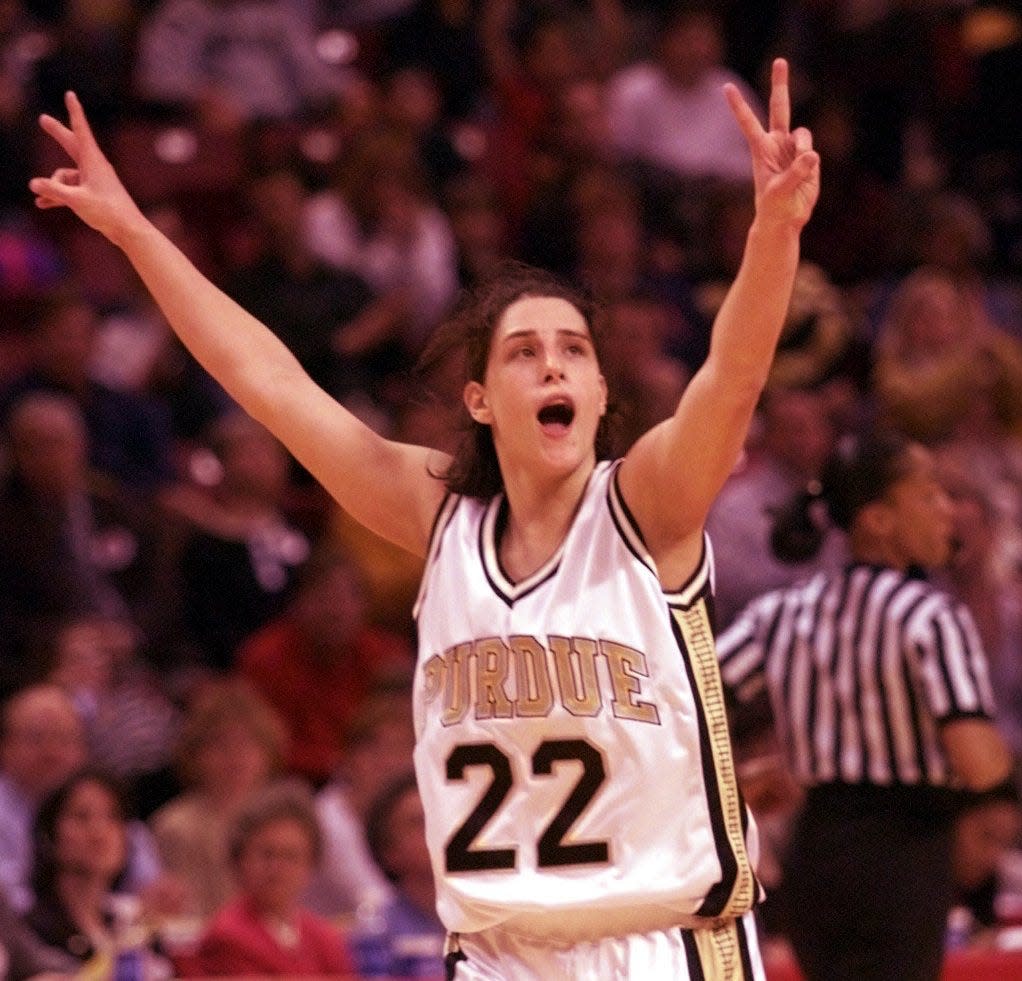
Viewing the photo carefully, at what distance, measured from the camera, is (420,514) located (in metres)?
4.12

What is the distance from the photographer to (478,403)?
13.3ft

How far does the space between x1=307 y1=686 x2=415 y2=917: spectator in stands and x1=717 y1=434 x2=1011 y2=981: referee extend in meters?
2.10

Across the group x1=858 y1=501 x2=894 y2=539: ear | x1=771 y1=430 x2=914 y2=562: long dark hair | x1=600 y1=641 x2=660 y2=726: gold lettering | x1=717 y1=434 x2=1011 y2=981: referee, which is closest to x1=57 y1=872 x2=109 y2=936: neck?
x1=717 y1=434 x2=1011 y2=981: referee

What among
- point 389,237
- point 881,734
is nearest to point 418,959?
point 881,734

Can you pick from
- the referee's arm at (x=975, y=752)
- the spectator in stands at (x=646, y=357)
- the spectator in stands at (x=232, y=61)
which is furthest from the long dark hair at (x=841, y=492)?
the spectator in stands at (x=232, y=61)

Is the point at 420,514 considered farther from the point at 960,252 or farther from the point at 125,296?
the point at 960,252

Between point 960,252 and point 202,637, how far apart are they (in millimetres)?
4325

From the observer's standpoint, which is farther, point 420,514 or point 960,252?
point 960,252

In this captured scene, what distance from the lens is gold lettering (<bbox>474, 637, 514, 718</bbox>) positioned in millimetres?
3756

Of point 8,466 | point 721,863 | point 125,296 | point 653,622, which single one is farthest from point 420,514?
point 125,296

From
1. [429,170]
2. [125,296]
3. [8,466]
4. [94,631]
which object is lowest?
[94,631]

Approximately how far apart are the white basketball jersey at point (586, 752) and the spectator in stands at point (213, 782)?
3.46 metres

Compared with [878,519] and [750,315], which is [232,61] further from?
[750,315]

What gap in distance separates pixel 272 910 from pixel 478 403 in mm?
2899
